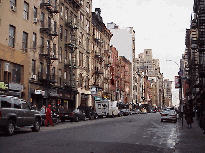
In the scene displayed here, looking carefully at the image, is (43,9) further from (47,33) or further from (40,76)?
(40,76)

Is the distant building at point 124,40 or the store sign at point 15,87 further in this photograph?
the distant building at point 124,40

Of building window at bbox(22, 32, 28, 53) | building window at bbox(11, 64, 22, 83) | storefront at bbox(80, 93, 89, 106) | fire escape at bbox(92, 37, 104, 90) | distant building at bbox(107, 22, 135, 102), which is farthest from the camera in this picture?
distant building at bbox(107, 22, 135, 102)

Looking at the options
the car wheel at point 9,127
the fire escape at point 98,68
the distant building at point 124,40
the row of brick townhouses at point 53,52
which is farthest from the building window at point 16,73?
the distant building at point 124,40

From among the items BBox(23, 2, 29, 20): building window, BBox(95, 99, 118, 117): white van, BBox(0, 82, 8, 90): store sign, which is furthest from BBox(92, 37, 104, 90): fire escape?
BBox(0, 82, 8, 90): store sign

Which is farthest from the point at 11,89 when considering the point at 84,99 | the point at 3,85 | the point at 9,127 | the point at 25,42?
the point at 84,99

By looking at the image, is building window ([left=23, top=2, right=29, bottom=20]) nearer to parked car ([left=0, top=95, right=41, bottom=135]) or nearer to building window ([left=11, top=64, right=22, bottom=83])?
building window ([left=11, top=64, right=22, bottom=83])

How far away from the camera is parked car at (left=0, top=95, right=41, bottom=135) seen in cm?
1516

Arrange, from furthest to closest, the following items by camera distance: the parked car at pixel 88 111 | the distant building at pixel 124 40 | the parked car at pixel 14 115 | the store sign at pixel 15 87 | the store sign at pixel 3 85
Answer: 1. the distant building at pixel 124 40
2. the parked car at pixel 88 111
3. the store sign at pixel 15 87
4. the store sign at pixel 3 85
5. the parked car at pixel 14 115

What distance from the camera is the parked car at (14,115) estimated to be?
15164 mm

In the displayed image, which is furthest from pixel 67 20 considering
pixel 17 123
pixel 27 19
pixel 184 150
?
pixel 184 150

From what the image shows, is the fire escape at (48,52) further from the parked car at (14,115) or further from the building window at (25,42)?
the parked car at (14,115)

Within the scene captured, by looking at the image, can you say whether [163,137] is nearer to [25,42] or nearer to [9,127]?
[9,127]

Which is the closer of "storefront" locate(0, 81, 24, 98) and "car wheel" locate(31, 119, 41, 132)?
"car wheel" locate(31, 119, 41, 132)

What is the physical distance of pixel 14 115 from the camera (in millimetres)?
15984
